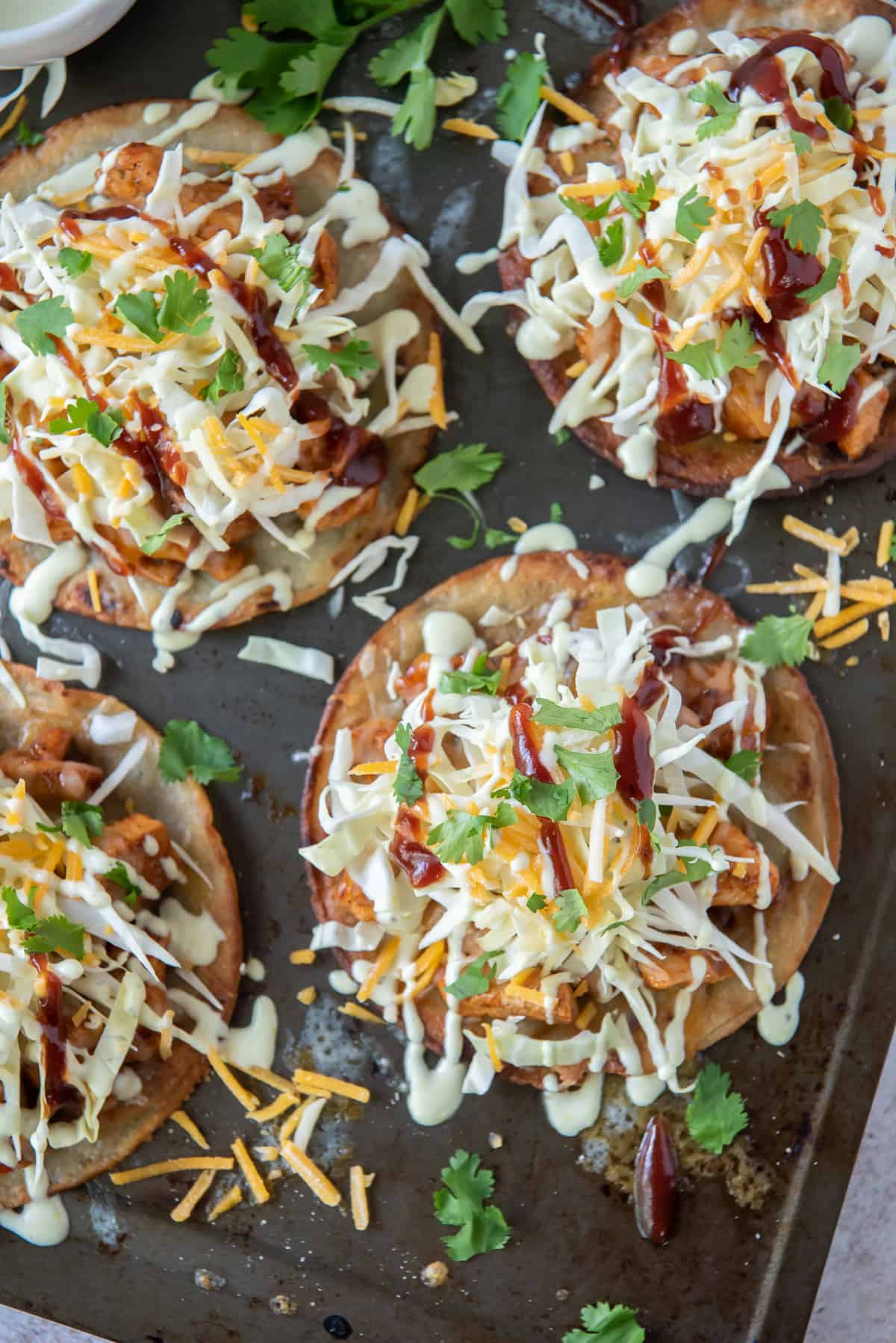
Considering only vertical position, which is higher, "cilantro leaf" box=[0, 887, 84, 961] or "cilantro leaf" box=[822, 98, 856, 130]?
"cilantro leaf" box=[822, 98, 856, 130]

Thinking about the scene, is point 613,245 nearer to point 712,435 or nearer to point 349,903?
point 712,435

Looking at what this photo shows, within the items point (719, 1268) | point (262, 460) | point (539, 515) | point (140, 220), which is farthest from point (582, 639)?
point (719, 1268)

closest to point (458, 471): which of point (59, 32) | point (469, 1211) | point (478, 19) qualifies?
point (478, 19)

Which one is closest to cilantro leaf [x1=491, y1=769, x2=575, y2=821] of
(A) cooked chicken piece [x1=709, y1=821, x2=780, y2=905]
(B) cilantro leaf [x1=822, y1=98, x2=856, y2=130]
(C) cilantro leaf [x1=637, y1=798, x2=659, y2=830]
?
(C) cilantro leaf [x1=637, y1=798, x2=659, y2=830]

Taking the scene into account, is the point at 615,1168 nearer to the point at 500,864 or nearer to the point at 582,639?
A: the point at 500,864

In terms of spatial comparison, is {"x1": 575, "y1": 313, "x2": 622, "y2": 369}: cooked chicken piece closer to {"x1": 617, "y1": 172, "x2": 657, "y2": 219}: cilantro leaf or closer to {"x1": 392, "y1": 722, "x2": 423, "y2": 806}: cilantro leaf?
{"x1": 617, "y1": 172, "x2": 657, "y2": 219}: cilantro leaf

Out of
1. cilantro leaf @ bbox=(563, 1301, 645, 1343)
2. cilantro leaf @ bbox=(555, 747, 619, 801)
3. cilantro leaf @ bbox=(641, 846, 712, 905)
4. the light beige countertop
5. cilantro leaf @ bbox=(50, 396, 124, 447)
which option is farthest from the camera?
the light beige countertop

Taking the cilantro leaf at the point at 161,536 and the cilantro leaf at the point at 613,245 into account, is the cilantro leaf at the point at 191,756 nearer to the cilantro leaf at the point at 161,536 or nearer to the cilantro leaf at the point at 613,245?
the cilantro leaf at the point at 161,536
